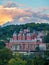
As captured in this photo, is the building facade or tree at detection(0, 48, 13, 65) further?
the building facade

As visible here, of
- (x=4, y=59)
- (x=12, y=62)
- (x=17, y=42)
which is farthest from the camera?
(x=17, y=42)

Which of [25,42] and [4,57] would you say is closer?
[4,57]

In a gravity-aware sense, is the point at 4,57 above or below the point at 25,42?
above

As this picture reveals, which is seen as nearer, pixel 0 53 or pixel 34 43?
pixel 0 53

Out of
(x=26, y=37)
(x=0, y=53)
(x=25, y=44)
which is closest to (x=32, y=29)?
(x=26, y=37)

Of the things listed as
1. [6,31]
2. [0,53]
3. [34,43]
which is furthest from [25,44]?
[0,53]

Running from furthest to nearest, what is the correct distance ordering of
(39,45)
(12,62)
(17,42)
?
(17,42)
(39,45)
(12,62)

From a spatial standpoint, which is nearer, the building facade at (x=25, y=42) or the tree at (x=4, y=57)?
the tree at (x=4, y=57)

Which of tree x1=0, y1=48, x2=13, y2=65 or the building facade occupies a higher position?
tree x1=0, y1=48, x2=13, y2=65

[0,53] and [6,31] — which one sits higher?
[0,53]

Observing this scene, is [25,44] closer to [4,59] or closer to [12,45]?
[12,45]

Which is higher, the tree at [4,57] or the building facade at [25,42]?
the tree at [4,57]
